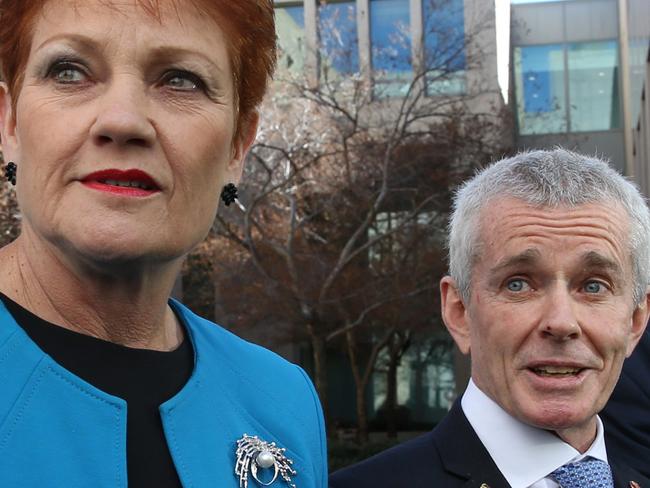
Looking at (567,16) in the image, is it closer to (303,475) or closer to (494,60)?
(494,60)

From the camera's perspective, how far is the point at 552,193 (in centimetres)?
232

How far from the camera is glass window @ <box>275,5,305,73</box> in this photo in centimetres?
1952

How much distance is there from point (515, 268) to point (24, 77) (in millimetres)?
1311

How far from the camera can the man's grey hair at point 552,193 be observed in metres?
2.34

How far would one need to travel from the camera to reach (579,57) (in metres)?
24.7

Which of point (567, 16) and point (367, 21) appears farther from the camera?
point (567, 16)

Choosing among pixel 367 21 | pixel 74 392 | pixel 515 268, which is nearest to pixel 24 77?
pixel 74 392

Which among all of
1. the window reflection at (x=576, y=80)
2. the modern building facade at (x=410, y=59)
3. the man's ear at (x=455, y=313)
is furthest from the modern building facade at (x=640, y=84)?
the man's ear at (x=455, y=313)

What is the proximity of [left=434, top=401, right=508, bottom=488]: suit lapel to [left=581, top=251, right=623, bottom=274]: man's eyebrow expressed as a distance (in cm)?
58

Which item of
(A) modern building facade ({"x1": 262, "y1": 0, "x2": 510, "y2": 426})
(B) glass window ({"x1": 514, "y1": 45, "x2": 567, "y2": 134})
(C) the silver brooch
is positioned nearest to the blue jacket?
(C) the silver brooch

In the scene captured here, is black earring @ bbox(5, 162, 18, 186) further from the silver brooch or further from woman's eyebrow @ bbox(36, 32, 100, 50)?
the silver brooch

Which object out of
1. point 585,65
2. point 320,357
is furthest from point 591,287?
point 585,65

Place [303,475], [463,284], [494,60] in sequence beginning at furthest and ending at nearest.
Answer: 1. [494,60]
2. [463,284]
3. [303,475]

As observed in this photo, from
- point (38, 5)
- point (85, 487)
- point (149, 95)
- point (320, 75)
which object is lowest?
point (85, 487)
